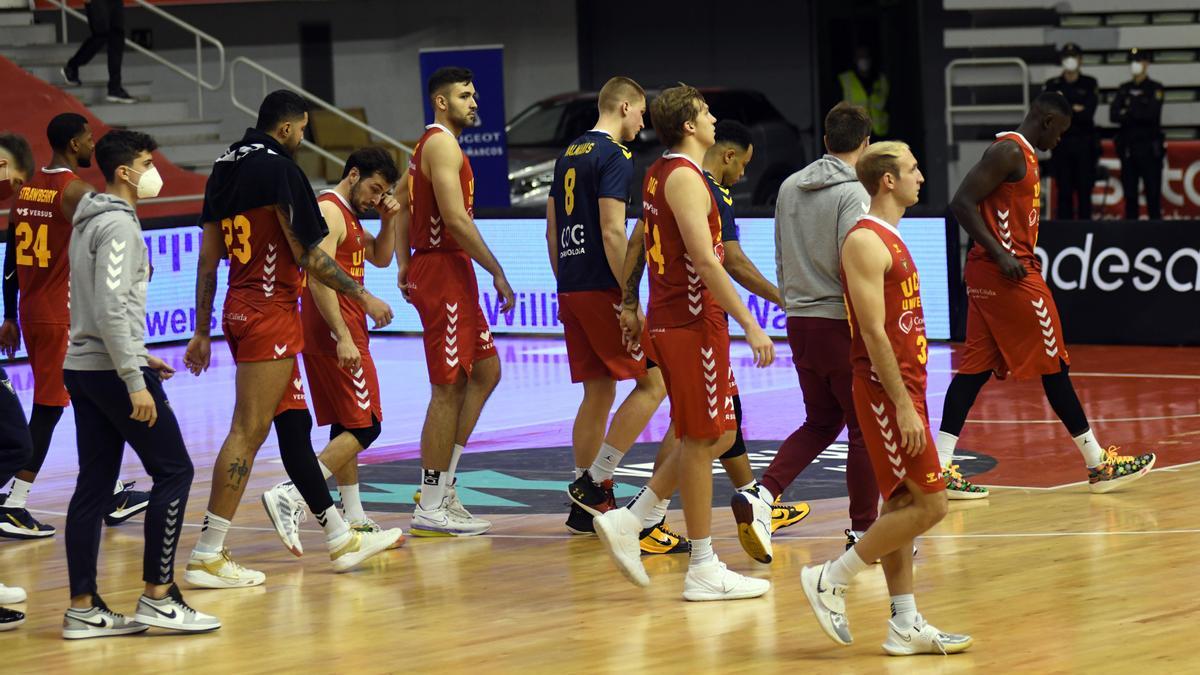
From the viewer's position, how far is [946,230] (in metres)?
15.7

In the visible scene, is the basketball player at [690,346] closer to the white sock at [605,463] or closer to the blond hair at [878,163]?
the blond hair at [878,163]

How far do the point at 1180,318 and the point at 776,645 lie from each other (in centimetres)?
920

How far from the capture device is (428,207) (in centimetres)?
934

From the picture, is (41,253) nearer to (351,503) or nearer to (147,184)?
(351,503)

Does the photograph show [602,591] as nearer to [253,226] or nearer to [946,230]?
[253,226]

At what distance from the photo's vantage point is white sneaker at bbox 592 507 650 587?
25.6ft

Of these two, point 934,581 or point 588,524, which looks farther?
point 588,524

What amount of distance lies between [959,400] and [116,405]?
4410mm

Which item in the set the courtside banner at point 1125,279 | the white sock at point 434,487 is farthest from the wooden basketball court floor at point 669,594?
the courtside banner at point 1125,279

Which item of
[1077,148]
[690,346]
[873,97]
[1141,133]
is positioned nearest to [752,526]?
[690,346]

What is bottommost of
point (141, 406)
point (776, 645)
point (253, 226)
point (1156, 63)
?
point (776, 645)

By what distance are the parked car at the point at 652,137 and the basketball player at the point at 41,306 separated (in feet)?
43.5

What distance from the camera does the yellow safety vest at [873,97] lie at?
25.3m

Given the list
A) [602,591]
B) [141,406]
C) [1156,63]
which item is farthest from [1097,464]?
[1156,63]
